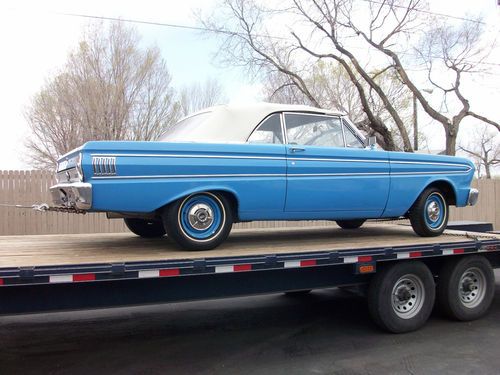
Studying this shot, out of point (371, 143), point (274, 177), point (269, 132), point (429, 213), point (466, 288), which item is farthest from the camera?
point (429, 213)

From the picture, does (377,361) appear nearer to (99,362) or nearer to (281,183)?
(281,183)

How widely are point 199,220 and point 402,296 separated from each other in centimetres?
250

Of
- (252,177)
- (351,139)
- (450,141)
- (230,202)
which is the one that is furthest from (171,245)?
(450,141)

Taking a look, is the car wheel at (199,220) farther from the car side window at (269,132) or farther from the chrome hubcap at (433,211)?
the chrome hubcap at (433,211)

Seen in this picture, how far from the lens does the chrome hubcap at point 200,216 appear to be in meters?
4.80

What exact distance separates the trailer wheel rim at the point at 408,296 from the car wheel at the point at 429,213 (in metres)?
1.00

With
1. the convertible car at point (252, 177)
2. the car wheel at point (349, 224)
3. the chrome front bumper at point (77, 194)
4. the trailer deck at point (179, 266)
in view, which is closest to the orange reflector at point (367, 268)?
the trailer deck at point (179, 266)

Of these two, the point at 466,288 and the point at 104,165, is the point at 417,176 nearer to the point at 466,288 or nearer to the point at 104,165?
the point at 466,288

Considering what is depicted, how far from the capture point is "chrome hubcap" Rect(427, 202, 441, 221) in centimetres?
641

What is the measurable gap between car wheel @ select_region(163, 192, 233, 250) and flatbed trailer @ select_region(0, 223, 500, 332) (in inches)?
5.4

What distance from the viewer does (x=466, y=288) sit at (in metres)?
6.11

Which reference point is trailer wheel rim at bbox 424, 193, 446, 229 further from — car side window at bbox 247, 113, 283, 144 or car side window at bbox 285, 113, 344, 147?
car side window at bbox 247, 113, 283, 144

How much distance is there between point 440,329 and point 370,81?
1552 centimetres

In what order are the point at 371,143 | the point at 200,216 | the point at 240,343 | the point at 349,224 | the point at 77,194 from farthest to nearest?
the point at 349,224 → the point at 371,143 → the point at 240,343 → the point at 200,216 → the point at 77,194
